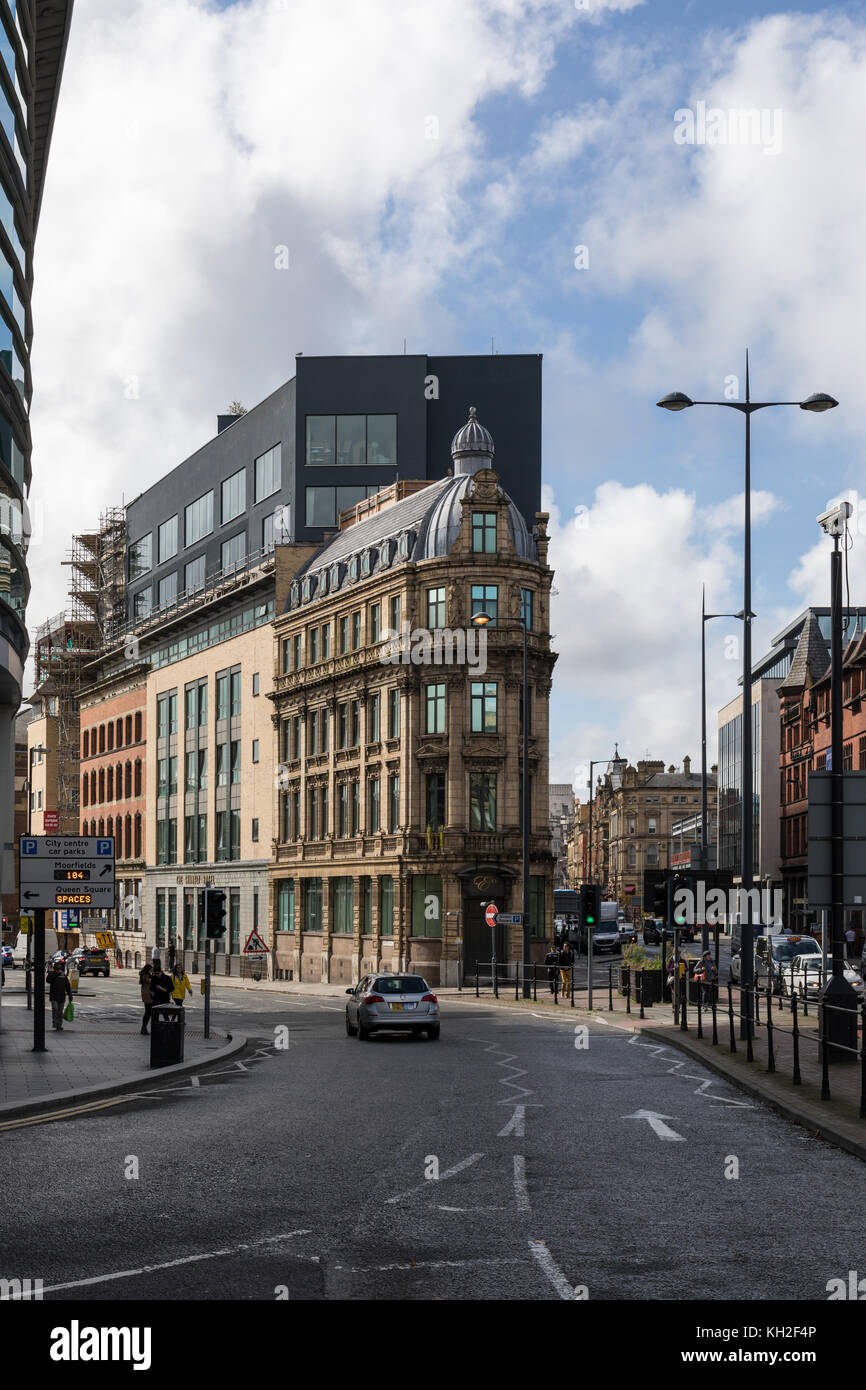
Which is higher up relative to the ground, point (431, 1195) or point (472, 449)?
point (472, 449)

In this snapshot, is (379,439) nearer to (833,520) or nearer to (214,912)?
(214,912)

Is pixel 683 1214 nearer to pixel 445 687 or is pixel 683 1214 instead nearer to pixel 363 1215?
pixel 363 1215

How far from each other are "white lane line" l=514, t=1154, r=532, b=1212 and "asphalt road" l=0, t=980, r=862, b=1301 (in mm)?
39

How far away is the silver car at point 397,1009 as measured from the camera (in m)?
33.4

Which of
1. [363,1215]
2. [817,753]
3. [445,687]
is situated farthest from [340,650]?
[363,1215]

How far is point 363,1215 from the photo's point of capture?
1176 cm

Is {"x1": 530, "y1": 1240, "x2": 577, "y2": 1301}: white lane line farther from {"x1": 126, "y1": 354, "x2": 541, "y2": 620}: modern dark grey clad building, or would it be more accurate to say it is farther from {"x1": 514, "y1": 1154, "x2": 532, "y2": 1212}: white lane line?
{"x1": 126, "y1": 354, "x2": 541, "y2": 620}: modern dark grey clad building

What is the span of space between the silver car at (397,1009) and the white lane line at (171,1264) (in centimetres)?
2255

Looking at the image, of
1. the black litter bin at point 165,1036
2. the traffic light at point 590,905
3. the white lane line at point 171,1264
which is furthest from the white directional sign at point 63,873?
the white lane line at point 171,1264

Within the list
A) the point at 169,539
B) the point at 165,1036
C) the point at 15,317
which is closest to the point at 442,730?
the point at 15,317

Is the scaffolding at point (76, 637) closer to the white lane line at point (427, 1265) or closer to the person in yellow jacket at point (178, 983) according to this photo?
the person in yellow jacket at point (178, 983)

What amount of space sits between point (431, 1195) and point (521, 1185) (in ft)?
3.01

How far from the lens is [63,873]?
28.4m
